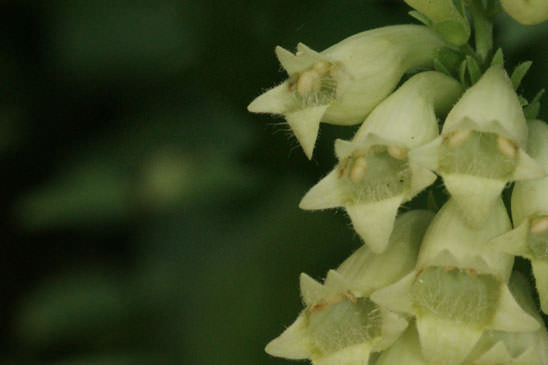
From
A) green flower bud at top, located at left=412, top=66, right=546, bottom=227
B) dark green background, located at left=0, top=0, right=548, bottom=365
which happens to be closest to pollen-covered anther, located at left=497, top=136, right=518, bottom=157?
green flower bud at top, located at left=412, top=66, right=546, bottom=227

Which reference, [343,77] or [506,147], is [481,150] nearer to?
[506,147]

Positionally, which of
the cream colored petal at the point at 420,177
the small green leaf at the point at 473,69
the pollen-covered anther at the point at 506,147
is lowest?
the pollen-covered anther at the point at 506,147

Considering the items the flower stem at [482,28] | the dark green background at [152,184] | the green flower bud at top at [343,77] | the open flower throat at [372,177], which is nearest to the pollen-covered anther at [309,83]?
the green flower bud at top at [343,77]

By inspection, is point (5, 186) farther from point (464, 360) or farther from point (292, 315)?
point (464, 360)

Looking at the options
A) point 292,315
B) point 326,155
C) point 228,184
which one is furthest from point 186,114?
point 292,315

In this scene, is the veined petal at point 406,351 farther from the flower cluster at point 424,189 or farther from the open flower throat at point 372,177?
the open flower throat at point 372,177

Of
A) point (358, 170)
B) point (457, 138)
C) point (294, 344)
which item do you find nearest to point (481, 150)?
point (457, 138)
